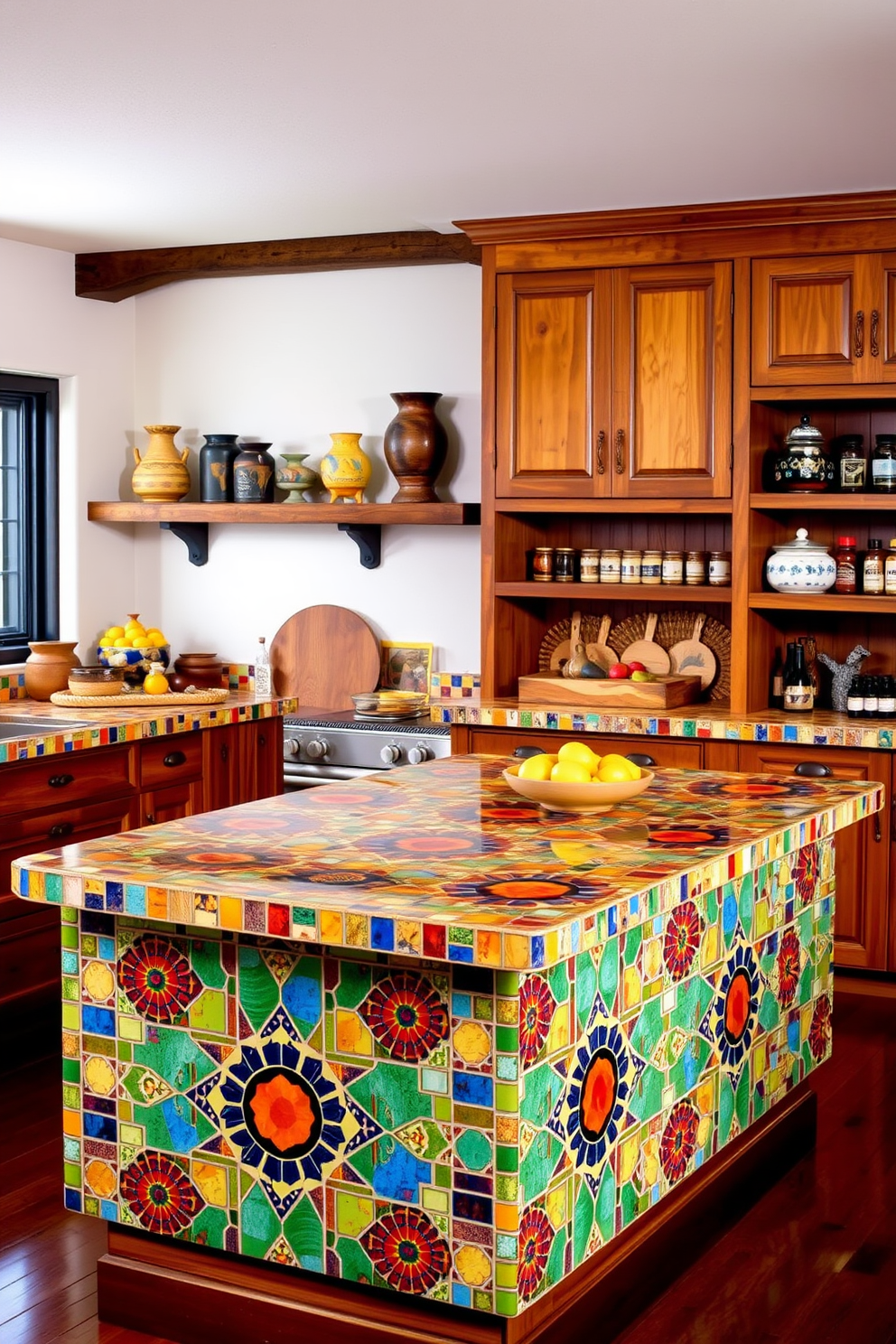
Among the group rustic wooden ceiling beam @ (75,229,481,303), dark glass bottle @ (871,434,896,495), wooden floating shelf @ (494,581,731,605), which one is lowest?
wooden floating shelf @ (494,581,731,605)

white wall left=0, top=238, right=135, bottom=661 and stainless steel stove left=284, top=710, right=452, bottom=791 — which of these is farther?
white wall left=0, top=238, right=135, bottom=661

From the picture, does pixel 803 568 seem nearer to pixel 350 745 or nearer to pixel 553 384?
pixel 553 384

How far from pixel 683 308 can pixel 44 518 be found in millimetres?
2723

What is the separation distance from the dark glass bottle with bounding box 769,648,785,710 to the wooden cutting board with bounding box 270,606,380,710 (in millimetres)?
1586

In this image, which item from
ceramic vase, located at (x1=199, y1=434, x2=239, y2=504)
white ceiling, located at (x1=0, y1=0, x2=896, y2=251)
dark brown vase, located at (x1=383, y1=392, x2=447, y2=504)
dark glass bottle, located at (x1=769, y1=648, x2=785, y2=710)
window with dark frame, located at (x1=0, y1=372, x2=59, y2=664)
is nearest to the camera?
white ceiling, located at (x1=0, y1=0, x2=896, y2=251)

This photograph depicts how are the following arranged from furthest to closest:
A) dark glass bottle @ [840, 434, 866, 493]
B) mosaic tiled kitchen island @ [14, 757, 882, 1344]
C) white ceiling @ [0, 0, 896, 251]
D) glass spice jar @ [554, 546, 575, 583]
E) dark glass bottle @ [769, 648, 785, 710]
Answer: glass spice jar @ [554, 546, 575, 583] → dark glass bottle @ [769, 648, 785, 710] → dark glass bottle @ [840, 434, 866, 493] → white ceiling @ [0, 0, 896, 251] → mosaic tiled kitchen island @ [14, 757, 882, 1344]

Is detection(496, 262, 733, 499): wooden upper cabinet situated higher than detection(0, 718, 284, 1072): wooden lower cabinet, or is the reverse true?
detection(496, 262, 733, 499): wooden upper cabinet

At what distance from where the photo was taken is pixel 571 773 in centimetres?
315

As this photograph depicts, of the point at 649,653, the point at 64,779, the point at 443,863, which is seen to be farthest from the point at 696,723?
the point at 443,863

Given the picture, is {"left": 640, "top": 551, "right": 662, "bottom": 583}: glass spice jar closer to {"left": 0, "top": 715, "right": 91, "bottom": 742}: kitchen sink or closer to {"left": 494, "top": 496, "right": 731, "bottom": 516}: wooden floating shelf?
{"left": 494, "top": 496, "right": 731, "bottom": 516}: wooden floating shelf

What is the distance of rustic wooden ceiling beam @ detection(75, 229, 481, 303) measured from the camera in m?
5.62

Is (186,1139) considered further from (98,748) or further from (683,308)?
(683,308)

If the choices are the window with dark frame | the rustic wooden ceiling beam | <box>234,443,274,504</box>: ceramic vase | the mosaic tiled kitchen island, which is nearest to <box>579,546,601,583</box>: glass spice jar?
the rustic wooden ceiling beam

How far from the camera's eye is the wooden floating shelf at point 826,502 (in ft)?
16.4
